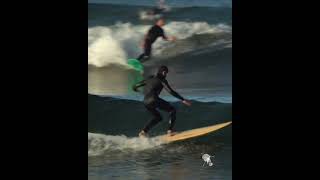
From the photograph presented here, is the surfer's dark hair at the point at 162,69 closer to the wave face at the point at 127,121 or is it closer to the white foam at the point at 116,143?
the wave face at the point at 127,121

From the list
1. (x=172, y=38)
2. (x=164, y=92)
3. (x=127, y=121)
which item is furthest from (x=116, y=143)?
(x=172, y=38)

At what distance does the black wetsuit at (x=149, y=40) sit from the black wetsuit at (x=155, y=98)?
14 cm

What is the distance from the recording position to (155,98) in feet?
10.4

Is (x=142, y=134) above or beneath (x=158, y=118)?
beneath

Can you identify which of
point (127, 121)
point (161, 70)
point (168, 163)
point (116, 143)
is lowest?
point (168, 163)

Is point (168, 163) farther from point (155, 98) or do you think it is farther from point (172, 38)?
point (172, 38)

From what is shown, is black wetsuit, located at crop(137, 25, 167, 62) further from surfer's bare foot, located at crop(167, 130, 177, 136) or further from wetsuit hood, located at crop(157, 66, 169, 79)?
surfer's bare foot, located at crop(167, 130, 177, 136)

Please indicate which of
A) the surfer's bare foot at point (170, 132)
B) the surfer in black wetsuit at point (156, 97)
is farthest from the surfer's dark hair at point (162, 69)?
the surfer's bare foot at point (170, 132)

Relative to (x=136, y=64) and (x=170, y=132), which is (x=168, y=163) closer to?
(x=170, y=132)

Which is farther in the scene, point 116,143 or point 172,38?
point 172,38

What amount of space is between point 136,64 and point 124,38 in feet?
0.61
